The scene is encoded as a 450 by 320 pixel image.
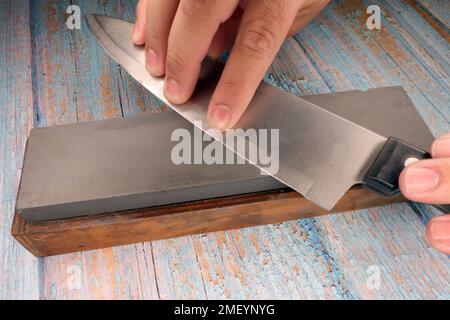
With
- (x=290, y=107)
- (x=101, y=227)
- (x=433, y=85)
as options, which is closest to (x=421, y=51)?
(x=433, y=85)

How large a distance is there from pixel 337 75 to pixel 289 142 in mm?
356

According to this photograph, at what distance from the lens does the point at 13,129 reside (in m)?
0.80

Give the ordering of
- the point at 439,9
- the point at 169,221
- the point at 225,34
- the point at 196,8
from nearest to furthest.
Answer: the point at 196,8 < the point at 169,221 < the point at 225,34 < the point at 439,9

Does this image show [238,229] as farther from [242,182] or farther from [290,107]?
[290,107]

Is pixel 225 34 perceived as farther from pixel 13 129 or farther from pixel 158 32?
pixel 13 129

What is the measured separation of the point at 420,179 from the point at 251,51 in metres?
0.27

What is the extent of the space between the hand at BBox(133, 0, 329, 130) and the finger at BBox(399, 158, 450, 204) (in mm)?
232

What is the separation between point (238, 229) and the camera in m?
0.69

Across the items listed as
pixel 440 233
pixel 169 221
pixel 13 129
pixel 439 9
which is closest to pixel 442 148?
pixel 440 233

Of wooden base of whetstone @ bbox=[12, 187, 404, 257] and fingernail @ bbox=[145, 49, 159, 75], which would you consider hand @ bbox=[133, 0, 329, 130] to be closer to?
fingernail @ bbox=[145, 49, 159, 75]

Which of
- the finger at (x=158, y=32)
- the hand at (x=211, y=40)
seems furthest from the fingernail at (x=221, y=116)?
the finger at (x=158, y=32)

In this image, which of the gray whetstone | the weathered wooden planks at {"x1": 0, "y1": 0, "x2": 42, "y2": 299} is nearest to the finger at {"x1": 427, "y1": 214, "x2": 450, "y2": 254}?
the gray whetstone

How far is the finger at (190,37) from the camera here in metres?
0.54

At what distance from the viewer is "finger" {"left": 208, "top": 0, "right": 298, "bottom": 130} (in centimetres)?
57
